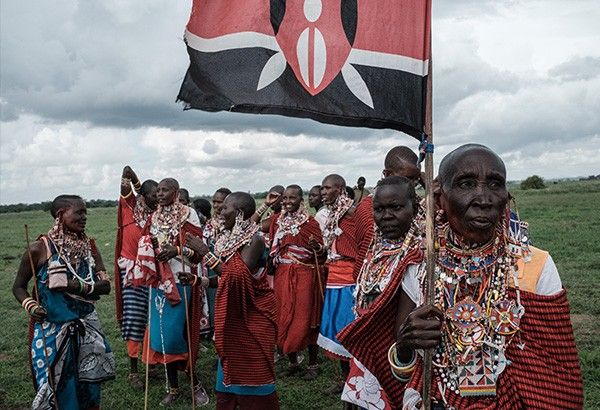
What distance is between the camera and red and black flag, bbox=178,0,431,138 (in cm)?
275

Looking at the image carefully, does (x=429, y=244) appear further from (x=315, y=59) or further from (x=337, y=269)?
(x=337, y=269)

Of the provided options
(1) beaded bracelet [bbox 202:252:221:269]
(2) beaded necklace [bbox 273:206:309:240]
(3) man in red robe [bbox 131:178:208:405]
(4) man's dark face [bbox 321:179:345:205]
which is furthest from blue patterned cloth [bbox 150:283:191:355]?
(4) man's dark face [bbox 321:179:345:205]

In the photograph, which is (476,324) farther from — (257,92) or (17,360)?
(17,360)

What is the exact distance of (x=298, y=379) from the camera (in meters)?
6.77

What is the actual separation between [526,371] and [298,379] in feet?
15.8

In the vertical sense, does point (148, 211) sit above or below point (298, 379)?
above

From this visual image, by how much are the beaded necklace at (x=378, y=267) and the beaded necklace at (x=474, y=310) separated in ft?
3.22

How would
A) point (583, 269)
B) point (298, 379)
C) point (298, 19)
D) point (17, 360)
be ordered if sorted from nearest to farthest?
point (298, 19)
point (298, 379)
point (17, 360)
point (583, 269)

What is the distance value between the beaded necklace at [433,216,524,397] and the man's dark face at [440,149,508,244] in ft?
0.26

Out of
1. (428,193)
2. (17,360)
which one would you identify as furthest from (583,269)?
(428,193)

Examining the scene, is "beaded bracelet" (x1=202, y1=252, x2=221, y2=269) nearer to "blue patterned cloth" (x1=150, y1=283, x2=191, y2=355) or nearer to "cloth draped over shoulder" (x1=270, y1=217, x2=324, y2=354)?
"blue patterned cloth" (x1=150, y1=283, x2=191, y2=355)

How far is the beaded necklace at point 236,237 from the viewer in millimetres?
5051

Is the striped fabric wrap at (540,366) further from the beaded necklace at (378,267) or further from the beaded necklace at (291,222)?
the beaded necklace at (291,222)

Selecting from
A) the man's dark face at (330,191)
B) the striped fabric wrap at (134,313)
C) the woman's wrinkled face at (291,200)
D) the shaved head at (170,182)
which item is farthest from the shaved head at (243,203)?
the striped fabric wrap at (134,313)
